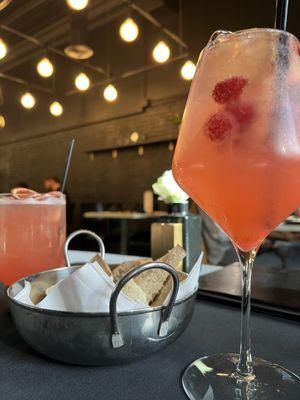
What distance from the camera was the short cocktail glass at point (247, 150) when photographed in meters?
0.45

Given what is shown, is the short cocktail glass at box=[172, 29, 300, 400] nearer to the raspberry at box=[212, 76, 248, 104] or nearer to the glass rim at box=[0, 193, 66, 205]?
the raspberry at box=[212, 76, 248, 104]

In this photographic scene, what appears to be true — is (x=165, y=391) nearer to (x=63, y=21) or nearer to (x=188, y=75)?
(x=188, y=75)

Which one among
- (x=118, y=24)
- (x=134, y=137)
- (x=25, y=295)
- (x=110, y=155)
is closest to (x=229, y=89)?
(x=25, y=295)

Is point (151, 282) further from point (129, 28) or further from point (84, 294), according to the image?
point (129, 28)

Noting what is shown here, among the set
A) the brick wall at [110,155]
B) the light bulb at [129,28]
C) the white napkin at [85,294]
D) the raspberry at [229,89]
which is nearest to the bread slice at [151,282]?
the white napkin at [85,294]

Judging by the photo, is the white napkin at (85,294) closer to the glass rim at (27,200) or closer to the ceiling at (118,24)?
the glass rim at (27,200)

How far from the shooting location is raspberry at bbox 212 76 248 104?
18.5 inches

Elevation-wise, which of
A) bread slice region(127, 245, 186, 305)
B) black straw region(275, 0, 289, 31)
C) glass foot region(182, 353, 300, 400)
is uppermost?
black straw region(275, 0, 289, 31)

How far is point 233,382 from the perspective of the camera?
0.44 meters

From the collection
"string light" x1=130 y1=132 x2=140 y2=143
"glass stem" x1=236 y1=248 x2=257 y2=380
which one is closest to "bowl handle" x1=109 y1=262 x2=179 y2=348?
"glass stem" x1=236 y1=248 x2=257 y2=380

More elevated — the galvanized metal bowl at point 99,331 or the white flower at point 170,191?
the white flower at point 170,191

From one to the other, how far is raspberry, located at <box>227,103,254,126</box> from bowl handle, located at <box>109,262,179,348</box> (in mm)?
219

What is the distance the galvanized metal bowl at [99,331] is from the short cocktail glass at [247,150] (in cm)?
7

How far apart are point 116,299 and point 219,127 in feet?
0.88
